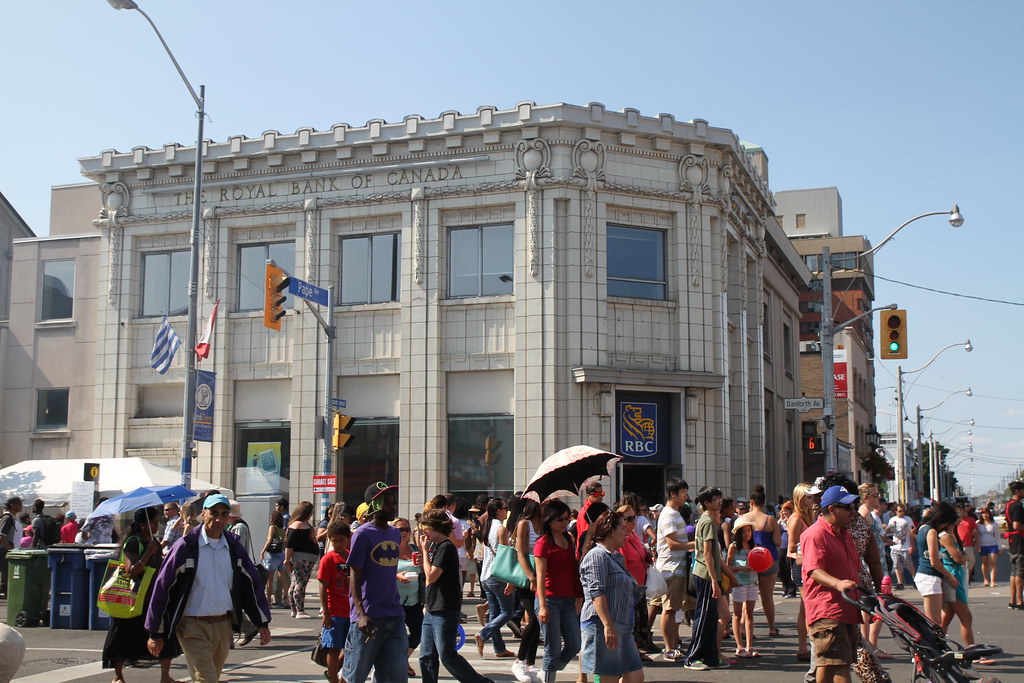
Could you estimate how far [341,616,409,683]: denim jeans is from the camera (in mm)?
8266

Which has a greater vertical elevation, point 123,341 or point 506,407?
point 123,341

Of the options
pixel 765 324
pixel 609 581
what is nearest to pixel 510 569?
pixel 609 581

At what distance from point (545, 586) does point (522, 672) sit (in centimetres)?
123

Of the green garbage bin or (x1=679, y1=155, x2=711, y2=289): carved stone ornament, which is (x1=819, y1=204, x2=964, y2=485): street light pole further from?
the green garbage bin

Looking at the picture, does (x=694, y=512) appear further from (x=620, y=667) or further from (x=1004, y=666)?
(x=620, y=667)

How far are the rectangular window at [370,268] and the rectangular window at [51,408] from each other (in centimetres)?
915

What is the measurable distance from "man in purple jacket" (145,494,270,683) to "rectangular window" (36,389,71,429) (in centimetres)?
2430

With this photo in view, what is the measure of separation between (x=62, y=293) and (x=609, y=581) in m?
27.0

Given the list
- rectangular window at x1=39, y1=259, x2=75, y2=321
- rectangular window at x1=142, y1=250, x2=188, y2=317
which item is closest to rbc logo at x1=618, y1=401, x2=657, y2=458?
rectangular window at x1=142, y1=250, x2=188, y2=317

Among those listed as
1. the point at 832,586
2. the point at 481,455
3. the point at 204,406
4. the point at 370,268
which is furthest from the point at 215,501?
the point at 370,268

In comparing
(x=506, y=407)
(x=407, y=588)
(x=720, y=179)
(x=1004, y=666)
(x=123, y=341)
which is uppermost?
(x=720, y=179)

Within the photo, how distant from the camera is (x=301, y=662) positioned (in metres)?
12.0

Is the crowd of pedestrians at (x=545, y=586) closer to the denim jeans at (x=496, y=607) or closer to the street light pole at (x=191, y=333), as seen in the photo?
the denim jeans at (x=496, y=607)

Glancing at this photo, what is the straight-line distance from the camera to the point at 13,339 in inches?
1233
